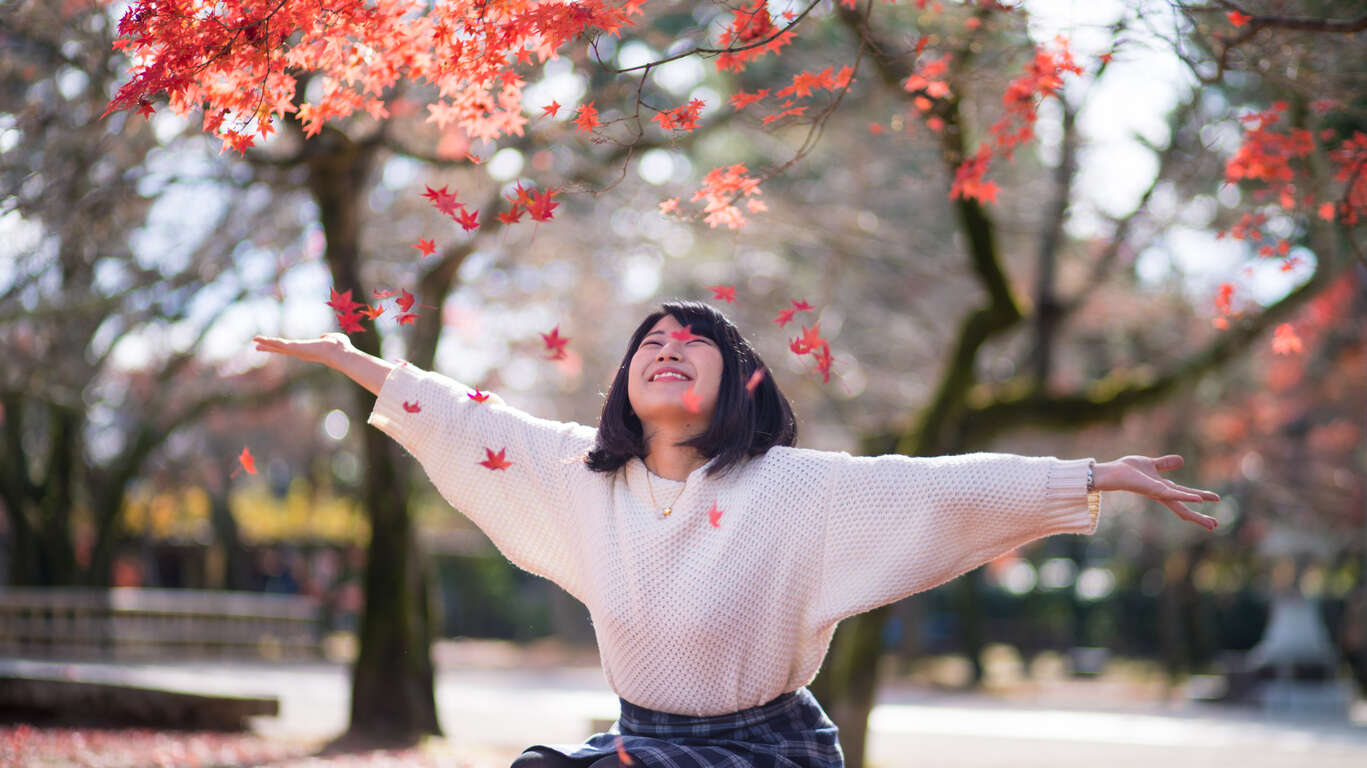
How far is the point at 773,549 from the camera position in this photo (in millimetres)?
3213

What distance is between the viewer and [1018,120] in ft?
16.9

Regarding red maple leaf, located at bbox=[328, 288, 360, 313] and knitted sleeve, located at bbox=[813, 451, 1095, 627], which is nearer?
knitted sleeve, located at bbox=[813, 451, 1095, 627]

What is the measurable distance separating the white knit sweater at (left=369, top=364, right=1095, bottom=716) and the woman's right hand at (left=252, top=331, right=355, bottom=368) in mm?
785

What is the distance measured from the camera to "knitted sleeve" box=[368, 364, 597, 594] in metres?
3.51

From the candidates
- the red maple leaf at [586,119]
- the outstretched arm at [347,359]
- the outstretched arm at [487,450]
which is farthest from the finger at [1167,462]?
the outstretched arm at [347,359]

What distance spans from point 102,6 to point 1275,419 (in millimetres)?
14642

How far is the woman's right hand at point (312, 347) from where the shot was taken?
3510 mm

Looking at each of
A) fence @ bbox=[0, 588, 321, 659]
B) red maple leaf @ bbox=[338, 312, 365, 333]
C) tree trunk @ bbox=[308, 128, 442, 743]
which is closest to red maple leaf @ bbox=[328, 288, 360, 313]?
red maple leaf @ bbox=[338, 312, 365, 333]

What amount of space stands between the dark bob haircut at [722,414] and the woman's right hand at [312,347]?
2.48ft

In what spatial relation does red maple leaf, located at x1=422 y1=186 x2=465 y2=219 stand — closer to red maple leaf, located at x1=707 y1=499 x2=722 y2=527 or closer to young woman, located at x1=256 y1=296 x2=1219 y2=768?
young woman, located at x1=256 y1=296 x2=1219 y2=768

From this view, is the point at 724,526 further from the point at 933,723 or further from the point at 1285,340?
the point at 933,723

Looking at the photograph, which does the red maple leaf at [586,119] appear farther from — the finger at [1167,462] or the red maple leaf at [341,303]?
the finger at [1167,462]

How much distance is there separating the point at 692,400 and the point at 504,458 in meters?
0.58

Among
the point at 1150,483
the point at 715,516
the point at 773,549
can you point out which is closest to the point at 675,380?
the point at 715,516
